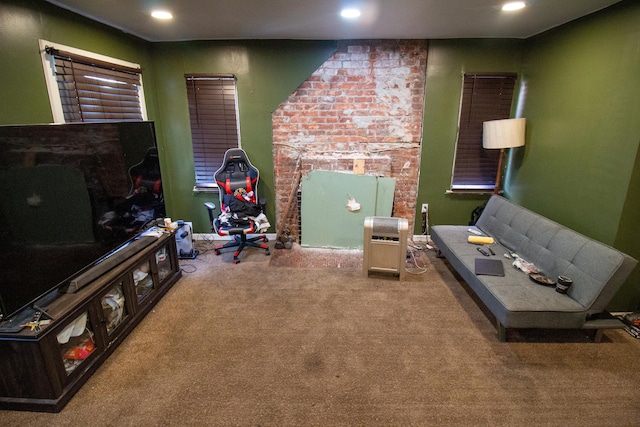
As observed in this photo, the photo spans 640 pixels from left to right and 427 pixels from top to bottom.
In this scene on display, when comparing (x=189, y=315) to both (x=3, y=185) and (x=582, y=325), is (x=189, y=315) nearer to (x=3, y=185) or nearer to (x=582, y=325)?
(x=3, y=185)

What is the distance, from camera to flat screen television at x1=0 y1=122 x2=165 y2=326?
5.39 ft

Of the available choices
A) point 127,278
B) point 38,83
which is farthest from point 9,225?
point 38,83

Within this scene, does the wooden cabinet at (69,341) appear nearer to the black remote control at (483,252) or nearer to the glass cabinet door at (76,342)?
the glass cabinet door at (76,342)

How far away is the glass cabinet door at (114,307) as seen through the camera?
2227 mm

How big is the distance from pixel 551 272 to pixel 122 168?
3453 mm

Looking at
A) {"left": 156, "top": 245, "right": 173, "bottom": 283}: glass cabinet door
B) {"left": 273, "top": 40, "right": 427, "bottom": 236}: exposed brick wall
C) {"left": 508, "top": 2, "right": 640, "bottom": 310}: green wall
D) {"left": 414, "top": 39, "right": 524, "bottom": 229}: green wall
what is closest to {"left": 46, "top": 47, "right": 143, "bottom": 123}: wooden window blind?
{"left": 156, "top": 245, "right": 173, "bottom": 283}: glass cabinet door

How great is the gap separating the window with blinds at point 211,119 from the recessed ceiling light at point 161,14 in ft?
3.16

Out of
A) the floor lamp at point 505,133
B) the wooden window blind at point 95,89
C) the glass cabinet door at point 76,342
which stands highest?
the wooden window blind at point 95,89

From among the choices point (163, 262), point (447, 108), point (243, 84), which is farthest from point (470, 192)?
point (163, 262)

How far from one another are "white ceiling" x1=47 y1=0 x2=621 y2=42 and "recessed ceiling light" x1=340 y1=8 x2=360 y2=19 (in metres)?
0.06

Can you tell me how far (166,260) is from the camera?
311 centimetres

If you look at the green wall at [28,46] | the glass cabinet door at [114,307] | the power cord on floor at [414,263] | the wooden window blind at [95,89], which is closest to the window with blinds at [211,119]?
the wooden window blind at [95,89]

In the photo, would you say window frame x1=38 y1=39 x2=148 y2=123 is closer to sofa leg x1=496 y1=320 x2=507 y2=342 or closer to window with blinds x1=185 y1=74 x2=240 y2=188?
window with blinds x1=185 y1=74 x2=240 y2=188

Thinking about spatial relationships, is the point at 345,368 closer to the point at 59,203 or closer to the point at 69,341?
the point at 69,341
